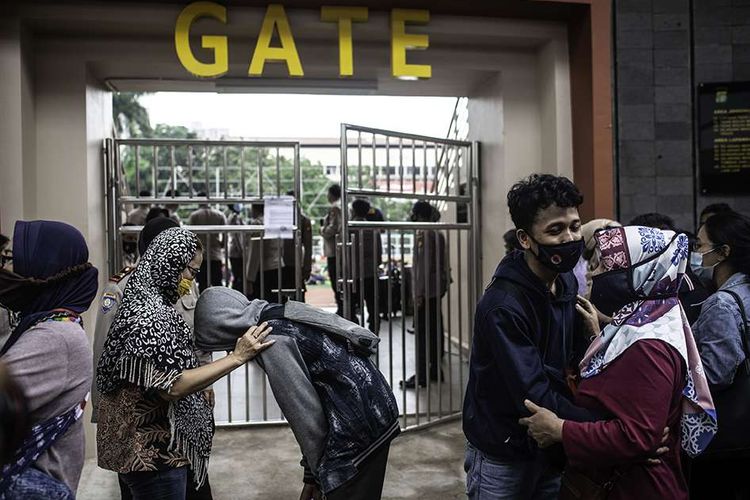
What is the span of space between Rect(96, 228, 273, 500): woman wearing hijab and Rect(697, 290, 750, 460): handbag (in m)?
1.91

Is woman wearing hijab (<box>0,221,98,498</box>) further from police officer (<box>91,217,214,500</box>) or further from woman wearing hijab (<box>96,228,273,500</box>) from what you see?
police officer (<box>91,217,214,500</box>)

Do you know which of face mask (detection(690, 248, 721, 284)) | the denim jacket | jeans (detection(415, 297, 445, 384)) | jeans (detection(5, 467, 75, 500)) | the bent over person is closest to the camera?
jeans (detection(5, 467, 75, 500))

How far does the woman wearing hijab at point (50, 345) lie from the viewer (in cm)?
199

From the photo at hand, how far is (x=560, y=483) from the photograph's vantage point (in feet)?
7.90

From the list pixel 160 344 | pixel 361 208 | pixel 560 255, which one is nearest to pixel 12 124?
pixel 160 344

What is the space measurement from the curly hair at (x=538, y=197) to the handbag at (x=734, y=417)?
46.5 inches

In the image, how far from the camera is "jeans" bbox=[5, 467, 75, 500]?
1.76 meters

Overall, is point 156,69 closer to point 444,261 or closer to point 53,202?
point 53,202

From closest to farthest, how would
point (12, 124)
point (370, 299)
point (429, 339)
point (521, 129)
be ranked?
point (12, 124) < point (429, 339) < point (521, 129) < point (370, 299)

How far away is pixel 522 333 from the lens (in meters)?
2.11

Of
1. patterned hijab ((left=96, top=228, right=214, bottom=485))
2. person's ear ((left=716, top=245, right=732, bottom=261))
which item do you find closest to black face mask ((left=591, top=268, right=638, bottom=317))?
person's ear ((left=716, top=245, right=732, bottom=261))

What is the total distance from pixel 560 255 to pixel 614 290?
0.23 metres

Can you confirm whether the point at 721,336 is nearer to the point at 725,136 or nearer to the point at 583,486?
the point at 583,486

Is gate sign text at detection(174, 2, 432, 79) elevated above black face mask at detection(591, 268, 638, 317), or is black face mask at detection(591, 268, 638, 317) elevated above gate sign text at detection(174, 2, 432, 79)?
gate sign text at detection(174, 2, 432, 79)
